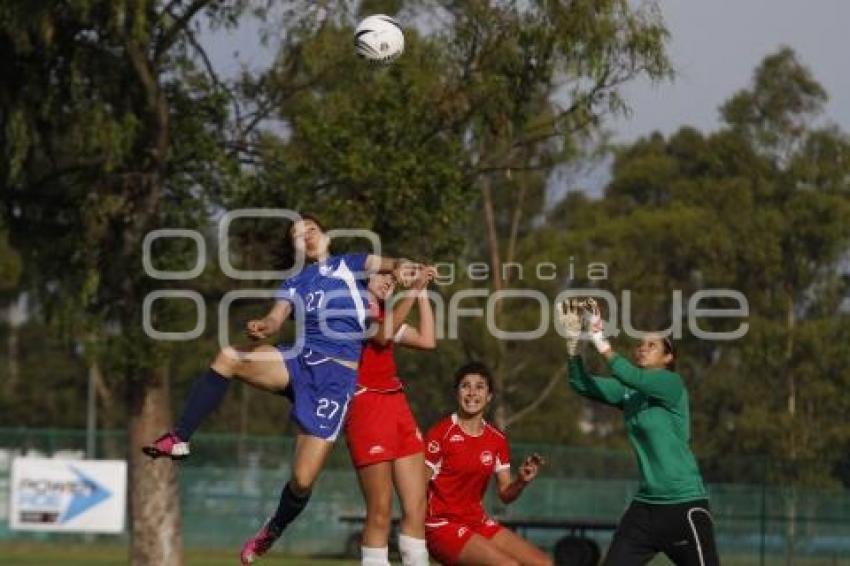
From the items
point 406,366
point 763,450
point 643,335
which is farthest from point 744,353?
point 643,335

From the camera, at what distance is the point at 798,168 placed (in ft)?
156

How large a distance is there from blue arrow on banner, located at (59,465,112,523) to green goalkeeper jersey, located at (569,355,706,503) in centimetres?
1901

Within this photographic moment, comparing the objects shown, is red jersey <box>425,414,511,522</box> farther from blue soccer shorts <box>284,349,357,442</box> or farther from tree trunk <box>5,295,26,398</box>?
tree trunk <box>5,295,26,398</box>

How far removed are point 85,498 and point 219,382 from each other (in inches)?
740

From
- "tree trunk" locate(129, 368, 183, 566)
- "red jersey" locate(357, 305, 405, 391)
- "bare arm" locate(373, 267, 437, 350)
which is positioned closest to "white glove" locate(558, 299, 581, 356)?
"bare arm" locate(373, 267, 437, 350)

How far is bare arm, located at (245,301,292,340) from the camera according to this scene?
1055 cm

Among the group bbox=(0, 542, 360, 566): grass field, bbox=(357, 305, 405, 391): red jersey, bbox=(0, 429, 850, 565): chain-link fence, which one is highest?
bbox=(357, 305, 405, 391): red jersey

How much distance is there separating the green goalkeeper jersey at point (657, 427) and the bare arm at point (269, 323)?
1.70m

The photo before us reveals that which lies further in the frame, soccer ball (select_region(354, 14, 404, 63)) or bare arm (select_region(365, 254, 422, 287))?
soccer ball (select_region(354, 14, 404, 63))

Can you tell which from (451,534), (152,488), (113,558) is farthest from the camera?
(113,558)

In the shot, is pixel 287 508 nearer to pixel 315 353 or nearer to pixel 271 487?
pixel 315 353

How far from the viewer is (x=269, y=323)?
10.8 m

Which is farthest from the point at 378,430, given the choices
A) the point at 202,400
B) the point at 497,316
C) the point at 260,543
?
the point at 497,316

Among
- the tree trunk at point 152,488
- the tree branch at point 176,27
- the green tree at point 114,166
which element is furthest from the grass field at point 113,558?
the tree branch at point 176,27
